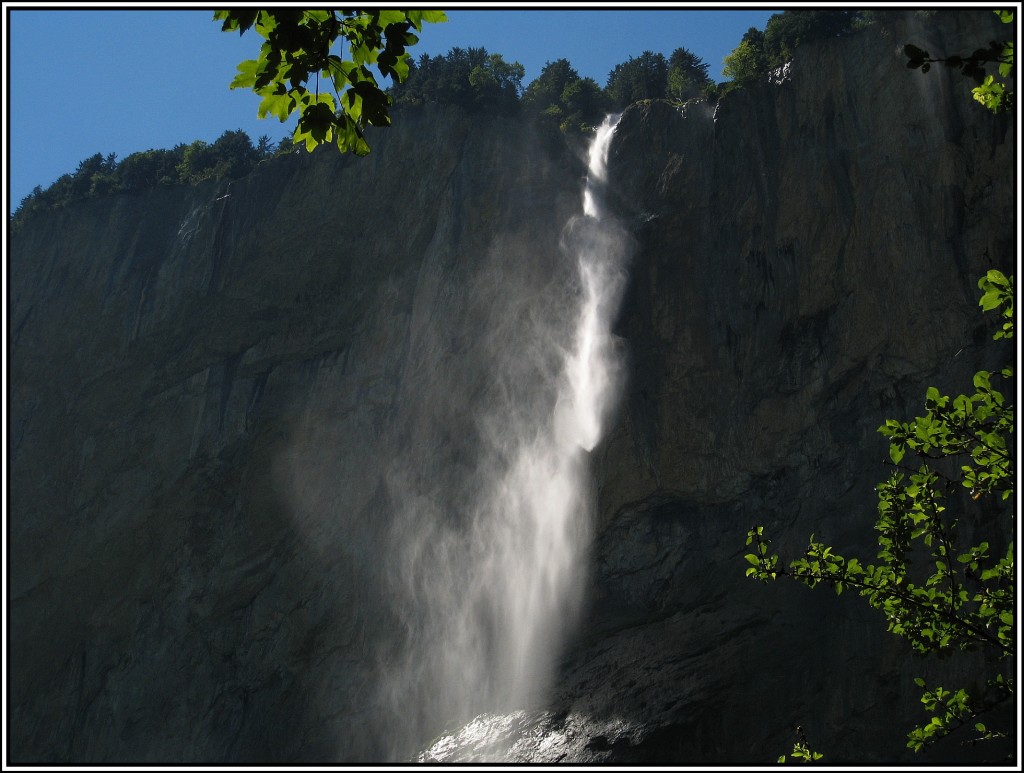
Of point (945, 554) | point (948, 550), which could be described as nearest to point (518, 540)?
point (945, 554)

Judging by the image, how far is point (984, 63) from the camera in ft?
18.4

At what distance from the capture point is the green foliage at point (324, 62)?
439 cm

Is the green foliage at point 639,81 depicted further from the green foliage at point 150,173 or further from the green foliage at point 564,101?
the green foliage at point 150,173

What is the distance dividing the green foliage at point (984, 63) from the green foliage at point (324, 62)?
7.54 ft

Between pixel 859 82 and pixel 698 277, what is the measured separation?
761 cm

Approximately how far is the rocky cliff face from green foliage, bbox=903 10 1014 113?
1805cm

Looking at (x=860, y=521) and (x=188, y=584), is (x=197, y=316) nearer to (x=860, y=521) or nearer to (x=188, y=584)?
(x=188, y=584)

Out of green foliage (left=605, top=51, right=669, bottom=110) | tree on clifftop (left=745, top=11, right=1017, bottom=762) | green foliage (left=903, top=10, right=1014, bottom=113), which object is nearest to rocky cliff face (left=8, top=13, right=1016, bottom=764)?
green foliage (left=605, top=51, right=669, bottom=110)

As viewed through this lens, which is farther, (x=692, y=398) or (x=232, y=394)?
(x=232, y=394)

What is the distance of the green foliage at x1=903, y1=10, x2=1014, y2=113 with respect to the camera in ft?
15.8

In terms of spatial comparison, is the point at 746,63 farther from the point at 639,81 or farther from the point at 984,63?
the point at 984,63

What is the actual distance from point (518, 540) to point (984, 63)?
89.6 ft

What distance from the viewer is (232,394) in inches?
1502

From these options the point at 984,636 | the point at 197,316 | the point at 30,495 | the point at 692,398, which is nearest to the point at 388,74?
the point at 984,636
